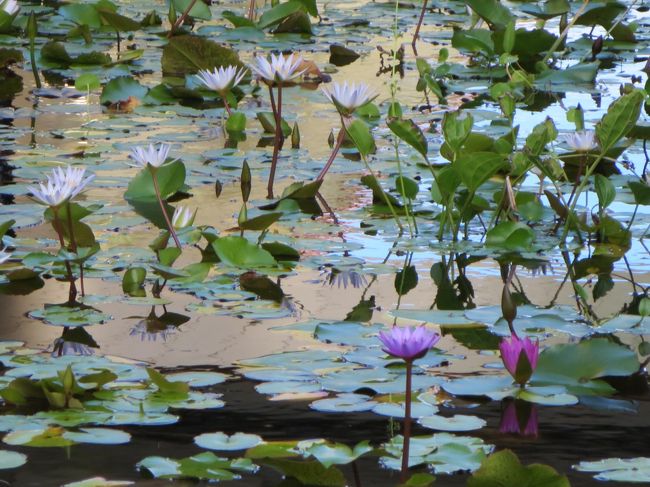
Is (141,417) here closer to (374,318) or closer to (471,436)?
(471,436)

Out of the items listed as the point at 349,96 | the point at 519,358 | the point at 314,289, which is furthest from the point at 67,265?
the point at 519,358

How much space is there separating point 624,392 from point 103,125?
2194mm

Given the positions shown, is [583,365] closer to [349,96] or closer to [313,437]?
[313,437]

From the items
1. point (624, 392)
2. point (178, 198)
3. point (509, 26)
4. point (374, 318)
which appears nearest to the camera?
point (624, 392)

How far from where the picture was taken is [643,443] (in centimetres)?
149

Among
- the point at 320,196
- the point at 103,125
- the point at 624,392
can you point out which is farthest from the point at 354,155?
the point at 624,392

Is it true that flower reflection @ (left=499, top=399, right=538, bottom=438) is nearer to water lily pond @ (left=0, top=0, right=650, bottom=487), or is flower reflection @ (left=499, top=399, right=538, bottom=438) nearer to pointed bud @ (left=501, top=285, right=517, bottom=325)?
water lily pond @ (left=0, top=0, right=650, bottom=487)

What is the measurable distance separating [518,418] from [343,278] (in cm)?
71

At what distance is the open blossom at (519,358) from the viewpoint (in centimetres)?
160

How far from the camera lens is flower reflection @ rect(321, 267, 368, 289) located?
2188 mm

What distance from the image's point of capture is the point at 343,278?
7.29 feet

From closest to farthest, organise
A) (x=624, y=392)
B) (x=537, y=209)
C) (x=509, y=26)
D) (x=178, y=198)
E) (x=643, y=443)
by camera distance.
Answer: (x=643, y=443) < (x=624, y=392) < (x=537, y=209) < (x=178, y=198) < (x=509, y=26)

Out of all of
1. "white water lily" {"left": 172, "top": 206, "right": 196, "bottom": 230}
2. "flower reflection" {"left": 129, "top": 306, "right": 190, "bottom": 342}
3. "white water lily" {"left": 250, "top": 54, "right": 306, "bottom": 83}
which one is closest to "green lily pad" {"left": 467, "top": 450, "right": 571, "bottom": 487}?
A: "flower reflection" {"left": 129, "top": 306, "right": 190, "bottom": 342}

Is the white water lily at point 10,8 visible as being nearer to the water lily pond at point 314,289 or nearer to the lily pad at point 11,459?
the water lily pond at point 314,289
